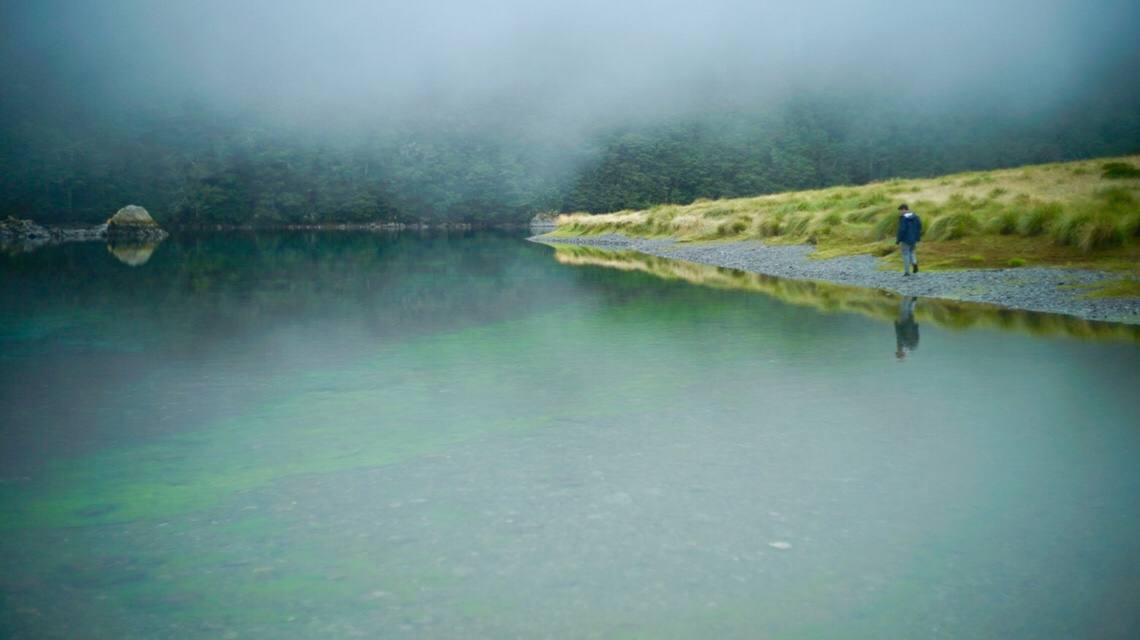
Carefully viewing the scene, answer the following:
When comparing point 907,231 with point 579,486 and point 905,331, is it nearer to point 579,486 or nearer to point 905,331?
point 905,331

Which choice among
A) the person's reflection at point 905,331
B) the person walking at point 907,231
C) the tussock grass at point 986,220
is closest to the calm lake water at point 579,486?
the person's reflection at point 905,331

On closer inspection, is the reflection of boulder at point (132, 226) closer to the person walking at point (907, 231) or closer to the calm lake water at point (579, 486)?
the person walking at point (907, 231)

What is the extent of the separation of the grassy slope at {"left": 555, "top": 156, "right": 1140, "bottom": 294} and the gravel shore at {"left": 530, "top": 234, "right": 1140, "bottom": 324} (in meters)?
1.10

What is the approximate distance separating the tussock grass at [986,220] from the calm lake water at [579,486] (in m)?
11.7

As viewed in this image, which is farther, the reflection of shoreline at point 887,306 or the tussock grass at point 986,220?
the tussock grass at point 986,220

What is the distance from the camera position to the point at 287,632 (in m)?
4.75

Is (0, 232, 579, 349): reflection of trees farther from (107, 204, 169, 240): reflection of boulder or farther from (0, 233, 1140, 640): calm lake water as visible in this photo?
(107, 204, 169, 240): reflection of boulder

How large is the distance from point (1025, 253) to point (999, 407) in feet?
62.5

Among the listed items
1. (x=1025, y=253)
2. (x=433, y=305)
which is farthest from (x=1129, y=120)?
(x=433, y=305)

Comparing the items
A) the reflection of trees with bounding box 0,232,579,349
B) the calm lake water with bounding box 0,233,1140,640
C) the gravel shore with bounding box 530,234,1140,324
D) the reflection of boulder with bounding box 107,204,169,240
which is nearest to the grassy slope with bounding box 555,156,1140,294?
the gravel shore with bounding box 530,234,1140,324

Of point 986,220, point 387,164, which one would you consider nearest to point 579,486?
point 986,220

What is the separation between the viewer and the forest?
148250 mm

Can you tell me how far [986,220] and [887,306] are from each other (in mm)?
14171

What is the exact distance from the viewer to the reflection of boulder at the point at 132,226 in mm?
95625
